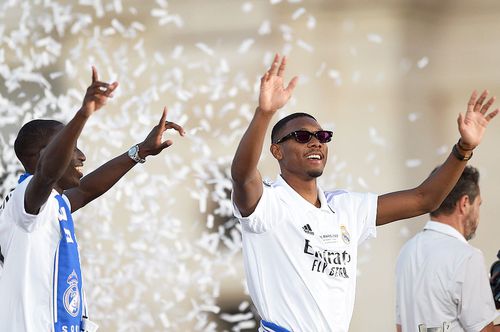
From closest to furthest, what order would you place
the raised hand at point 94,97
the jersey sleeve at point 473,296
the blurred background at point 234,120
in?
the raised hand at point 94,97, the jersey sleeve at point 473,296, the blurred background at point 234,120

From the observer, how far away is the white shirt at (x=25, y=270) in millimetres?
3422

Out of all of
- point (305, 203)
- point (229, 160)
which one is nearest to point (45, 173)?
point (305, 203)

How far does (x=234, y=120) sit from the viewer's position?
20.5ft

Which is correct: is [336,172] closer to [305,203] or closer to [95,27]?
[95,27]

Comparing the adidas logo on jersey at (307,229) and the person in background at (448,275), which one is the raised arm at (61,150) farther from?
the person in background at (448,275)

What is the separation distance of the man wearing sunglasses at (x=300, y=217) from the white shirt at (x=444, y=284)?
1.21ft

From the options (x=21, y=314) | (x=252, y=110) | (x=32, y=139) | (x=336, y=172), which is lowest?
(x=21, y=314)

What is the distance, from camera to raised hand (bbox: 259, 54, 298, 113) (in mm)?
3203

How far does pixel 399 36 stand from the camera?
624cm

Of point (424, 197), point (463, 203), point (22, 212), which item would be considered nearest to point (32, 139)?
point (22, 212)

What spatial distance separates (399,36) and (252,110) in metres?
1.03

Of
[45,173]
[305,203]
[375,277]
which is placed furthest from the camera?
[375,277]

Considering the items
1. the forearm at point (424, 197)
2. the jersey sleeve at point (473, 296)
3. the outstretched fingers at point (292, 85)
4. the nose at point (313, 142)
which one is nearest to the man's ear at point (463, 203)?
the jersey sleeve at point (473, 296)

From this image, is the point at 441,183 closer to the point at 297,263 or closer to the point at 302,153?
the point at 302,153
